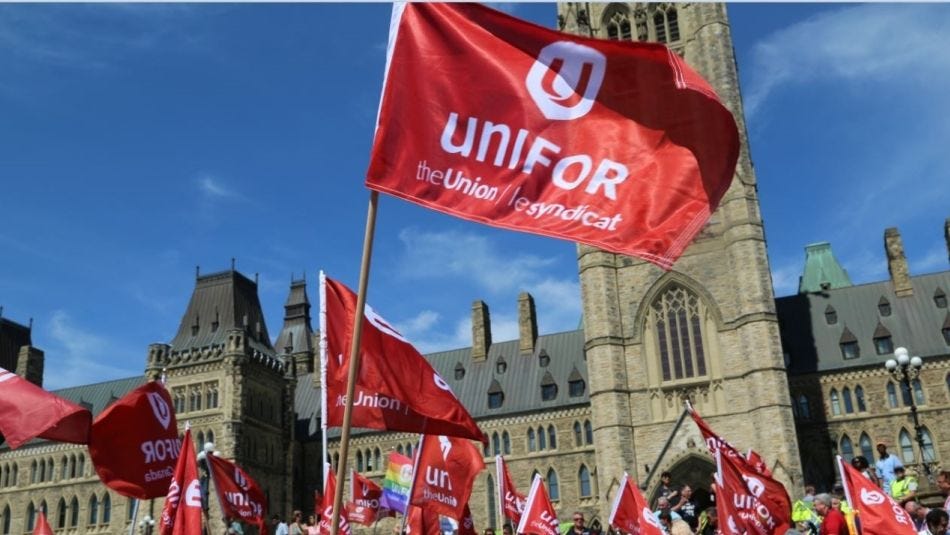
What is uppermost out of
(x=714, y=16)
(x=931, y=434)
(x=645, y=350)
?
(x=714, y=16)

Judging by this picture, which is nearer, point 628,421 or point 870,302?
point 628,421

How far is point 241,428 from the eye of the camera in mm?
48625

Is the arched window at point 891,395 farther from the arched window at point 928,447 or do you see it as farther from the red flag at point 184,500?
the red flag at point 184,500

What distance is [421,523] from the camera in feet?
51.5

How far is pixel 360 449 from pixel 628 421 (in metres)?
20.6

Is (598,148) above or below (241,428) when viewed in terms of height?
below

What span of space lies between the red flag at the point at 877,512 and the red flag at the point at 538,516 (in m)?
5.83

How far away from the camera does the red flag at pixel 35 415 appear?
10359 millimetres

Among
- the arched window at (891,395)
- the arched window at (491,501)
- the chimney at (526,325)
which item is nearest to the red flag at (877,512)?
the arched window at (891,395)

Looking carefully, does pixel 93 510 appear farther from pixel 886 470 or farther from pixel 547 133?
pixel 547 133

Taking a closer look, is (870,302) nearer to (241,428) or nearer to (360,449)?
(360,449)

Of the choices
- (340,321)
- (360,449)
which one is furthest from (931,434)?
(340,321)

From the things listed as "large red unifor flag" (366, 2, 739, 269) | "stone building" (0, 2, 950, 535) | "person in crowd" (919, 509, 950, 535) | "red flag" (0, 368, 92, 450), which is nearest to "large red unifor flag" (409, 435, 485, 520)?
"red flag" (0, 368, 92, 450)

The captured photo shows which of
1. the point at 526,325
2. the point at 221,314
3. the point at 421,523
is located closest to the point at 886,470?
the point at 421,523
